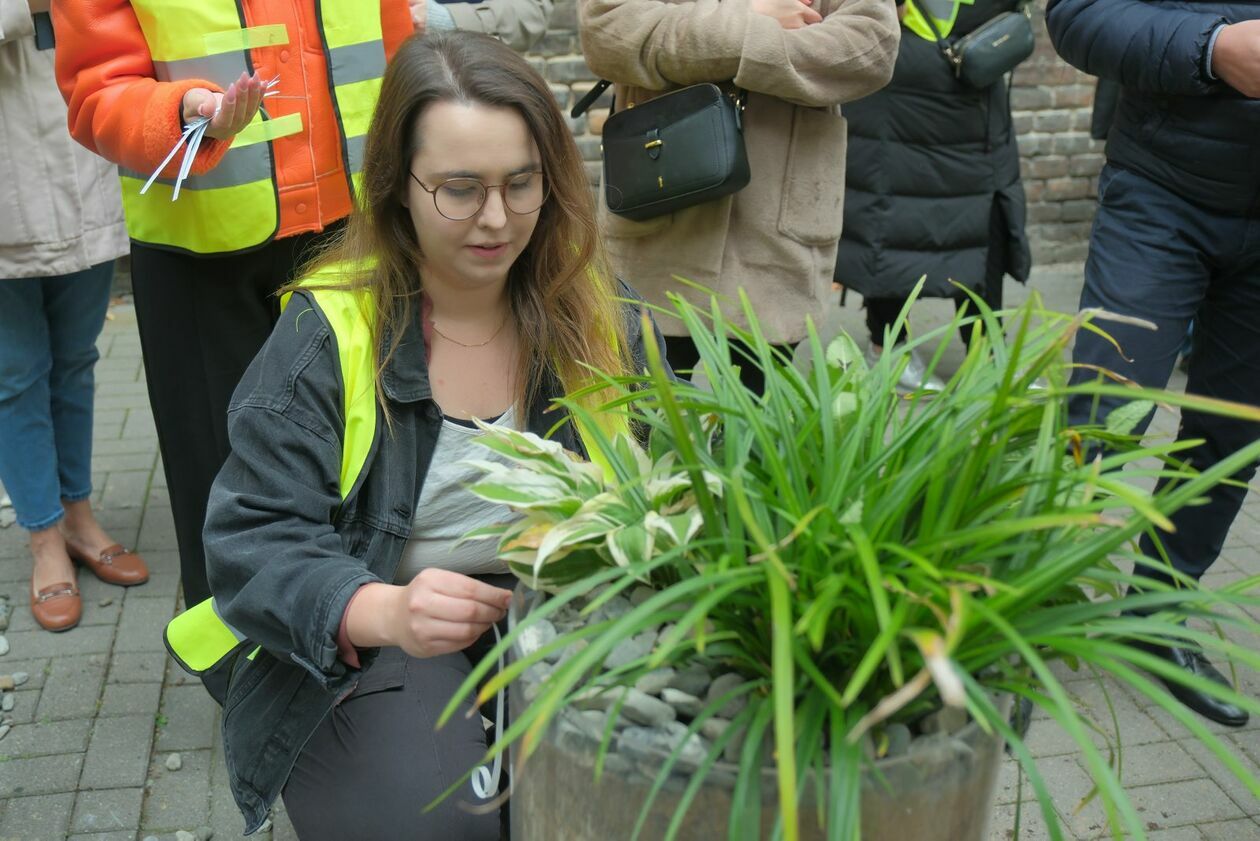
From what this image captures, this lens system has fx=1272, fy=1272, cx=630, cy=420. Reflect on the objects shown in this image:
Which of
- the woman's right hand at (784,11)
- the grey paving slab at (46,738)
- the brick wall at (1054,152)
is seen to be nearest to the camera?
the grey paving slab at (46,738)

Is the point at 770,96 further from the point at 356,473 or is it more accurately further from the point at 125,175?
the point at 356,473

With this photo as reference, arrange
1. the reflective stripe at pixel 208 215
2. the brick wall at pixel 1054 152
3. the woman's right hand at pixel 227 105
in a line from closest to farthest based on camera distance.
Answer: the woman's right hand at pixel 227 105 → the reflective stripe at pixel 208 215 → the brick wall at pixel 1054 152

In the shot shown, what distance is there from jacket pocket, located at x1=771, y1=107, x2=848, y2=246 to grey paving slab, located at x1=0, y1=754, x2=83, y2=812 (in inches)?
74.4

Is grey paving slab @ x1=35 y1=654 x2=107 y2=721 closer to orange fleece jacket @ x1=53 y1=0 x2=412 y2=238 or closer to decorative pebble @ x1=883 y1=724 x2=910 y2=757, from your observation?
orange fleece jacket @ x1=53 y1=0 x2=412 y2=238

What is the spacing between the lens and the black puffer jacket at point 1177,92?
94.8 inches

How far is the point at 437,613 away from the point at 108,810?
1464 millimetres

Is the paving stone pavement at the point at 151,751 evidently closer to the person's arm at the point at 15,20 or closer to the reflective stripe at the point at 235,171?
the reflective stripe at the point at 235,171

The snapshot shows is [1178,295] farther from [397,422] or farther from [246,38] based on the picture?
[246,38]

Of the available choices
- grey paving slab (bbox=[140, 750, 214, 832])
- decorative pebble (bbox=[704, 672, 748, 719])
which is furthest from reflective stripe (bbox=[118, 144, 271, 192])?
decorative pebble (bbox=[704, 672, 748, 719])

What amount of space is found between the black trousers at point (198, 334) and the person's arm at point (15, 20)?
499 millimetres

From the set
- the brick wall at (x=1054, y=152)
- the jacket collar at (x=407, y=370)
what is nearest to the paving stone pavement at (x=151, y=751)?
the jacket collar at (x=407, y=370)

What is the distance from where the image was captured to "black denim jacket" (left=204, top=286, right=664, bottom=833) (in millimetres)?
1535

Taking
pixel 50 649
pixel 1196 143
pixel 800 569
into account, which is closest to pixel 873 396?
pixel 800 569

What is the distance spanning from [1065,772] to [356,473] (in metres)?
1.72
